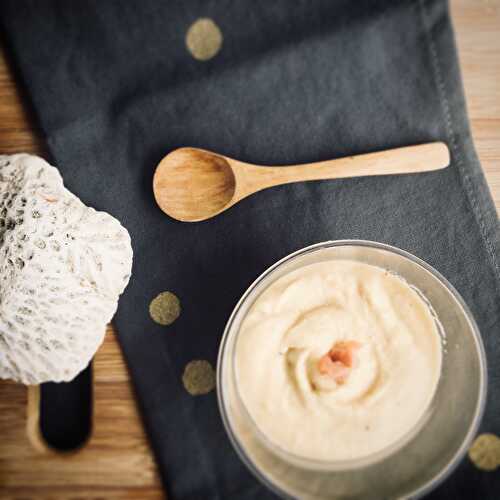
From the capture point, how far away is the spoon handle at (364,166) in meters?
0.89

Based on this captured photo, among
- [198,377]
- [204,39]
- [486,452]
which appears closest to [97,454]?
[198,377]

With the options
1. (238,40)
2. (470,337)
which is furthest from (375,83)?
(470,337)

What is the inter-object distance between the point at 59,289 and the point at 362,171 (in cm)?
49

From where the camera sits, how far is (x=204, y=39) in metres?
0.95

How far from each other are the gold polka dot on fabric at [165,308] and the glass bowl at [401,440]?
119 mm

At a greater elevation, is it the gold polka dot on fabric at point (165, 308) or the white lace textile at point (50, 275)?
the white lace textile at point (50, 275)

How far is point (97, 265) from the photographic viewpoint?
0.86 m

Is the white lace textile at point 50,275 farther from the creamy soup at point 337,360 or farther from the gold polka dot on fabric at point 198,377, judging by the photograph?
the creamy soup at point 337,360

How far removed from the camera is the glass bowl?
30.2 inches

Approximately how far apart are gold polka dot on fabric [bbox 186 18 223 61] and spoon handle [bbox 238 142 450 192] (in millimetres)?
215

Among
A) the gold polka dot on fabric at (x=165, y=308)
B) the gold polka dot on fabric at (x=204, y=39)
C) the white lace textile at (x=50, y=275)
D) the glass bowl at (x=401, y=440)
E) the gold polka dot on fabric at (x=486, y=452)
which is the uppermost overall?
the gold polka dot on fabric at (x=204, y=39)

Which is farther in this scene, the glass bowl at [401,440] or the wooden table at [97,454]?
the wooden table at [97,454]

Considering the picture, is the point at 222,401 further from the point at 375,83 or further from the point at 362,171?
the point at 375,83

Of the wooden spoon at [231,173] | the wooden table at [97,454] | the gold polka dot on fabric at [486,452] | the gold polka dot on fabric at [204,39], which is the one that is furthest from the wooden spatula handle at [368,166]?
the gold polka dot on fabric at [486,452]
